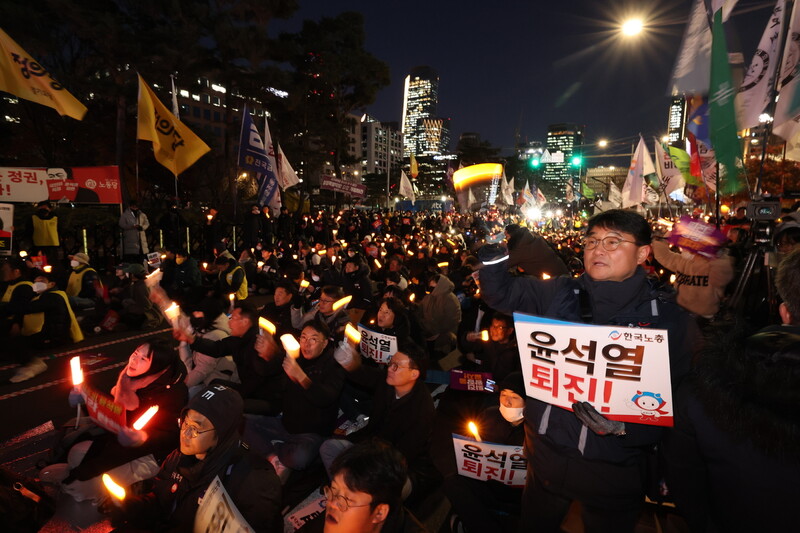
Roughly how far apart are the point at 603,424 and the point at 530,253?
1158mm

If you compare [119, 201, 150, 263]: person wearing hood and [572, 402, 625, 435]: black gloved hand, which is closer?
[572, 402, 625, 435]: black gloved hand

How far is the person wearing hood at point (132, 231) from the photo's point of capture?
1247cm

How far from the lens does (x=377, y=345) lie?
562 centimetres

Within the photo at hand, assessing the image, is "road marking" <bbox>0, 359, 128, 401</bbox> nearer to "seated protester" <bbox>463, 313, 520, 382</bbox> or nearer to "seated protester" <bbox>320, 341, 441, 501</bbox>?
"seated protester" <bbox>320, 341, 441, 501</bbox>

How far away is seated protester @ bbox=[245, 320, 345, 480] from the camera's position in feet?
12.0

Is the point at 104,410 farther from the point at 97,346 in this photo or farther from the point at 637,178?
A: the point at 637,178

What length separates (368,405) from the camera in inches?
188

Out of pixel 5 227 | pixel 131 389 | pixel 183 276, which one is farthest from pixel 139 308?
pixel 131 389

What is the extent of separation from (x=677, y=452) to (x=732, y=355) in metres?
0.60

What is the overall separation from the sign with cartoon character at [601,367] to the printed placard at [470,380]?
10.7 feet

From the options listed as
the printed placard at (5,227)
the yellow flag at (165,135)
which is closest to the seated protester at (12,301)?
the printed placard at (5,227)

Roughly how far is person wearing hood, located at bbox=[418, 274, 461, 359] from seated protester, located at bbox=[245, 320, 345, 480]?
3601mm

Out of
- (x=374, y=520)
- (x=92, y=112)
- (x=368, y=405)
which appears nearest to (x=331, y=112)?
(x=92, y=112)

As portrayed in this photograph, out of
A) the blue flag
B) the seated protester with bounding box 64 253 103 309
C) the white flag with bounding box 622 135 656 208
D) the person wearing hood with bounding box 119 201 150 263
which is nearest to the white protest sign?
the seated protester with bounding box 64 253 103 309
